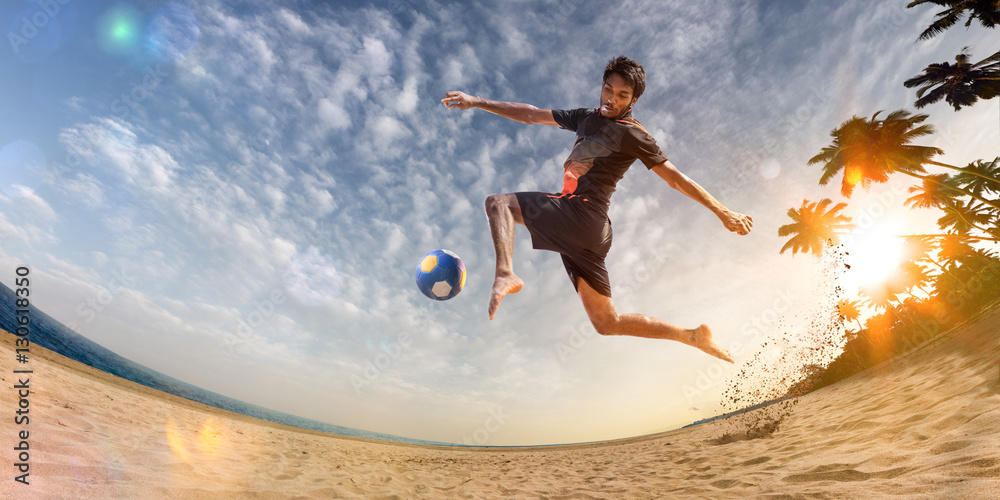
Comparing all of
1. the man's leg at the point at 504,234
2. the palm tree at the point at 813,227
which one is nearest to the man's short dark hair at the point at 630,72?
the man's leg at the point at 504,234

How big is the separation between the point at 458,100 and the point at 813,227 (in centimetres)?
3632

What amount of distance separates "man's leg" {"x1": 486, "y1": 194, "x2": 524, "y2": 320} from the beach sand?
122 inches

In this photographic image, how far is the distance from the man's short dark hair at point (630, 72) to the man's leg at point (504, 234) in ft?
4.57

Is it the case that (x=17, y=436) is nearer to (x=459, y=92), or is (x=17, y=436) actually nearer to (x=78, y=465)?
(x=78, y=465)

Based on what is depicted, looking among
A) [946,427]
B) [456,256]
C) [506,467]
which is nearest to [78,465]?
[456,256]

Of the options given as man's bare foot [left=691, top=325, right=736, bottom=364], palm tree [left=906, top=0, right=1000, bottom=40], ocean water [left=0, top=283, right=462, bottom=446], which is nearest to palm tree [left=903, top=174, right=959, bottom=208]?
palm tree [left=906, top=0, right=1000, bottom=40]

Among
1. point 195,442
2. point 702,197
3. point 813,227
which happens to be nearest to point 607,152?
point 702,197

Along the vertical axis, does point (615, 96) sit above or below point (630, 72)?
below

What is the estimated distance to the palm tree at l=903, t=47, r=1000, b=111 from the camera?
15539mm

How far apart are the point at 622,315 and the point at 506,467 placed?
5.33m

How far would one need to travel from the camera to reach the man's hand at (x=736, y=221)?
2.91m

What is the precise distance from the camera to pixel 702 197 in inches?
115

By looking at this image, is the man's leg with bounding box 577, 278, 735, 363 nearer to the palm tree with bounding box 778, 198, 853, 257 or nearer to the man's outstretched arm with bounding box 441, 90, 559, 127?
the man's outstretched arm with bounding box 441, 90, 559, 127

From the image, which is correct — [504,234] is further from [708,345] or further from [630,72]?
[708,345]
